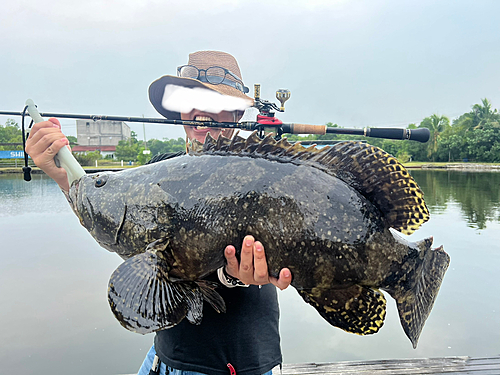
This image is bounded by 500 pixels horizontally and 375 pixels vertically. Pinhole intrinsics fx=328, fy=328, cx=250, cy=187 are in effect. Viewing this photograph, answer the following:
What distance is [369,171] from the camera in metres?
2.04

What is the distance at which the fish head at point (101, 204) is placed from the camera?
7.02ft

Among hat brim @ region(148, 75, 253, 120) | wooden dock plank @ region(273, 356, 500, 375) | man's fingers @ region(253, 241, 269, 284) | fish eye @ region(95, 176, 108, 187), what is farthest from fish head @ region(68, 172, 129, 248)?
wooden dock plank @ region(273, 356, 500, 375)

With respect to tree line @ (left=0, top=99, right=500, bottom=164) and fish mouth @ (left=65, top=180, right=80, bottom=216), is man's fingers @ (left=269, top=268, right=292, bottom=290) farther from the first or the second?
tree line @ (left=0, top=99, right=500, bottom=164)

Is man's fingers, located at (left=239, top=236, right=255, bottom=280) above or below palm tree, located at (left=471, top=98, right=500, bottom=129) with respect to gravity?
below

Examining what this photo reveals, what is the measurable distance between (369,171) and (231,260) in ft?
3.31

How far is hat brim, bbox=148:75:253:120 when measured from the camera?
9.50ft

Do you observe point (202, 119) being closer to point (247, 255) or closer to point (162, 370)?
point (247, 255)

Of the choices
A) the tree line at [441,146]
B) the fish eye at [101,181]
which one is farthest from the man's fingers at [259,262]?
the tree line at [441,146]

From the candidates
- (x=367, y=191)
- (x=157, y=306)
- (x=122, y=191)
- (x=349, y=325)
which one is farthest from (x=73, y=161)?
(x=349, y=325)

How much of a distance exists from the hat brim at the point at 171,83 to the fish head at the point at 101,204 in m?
1.06

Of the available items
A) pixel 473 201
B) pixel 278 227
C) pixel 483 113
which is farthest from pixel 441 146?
pixel 278 227

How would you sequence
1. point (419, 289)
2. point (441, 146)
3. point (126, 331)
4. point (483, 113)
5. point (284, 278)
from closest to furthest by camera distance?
point (284, 278)
point (419, 289)
point (126, 331)
point (441, 146)
point (483, 113)

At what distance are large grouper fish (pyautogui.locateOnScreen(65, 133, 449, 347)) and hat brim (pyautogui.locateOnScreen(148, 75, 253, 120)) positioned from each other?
3.26ft

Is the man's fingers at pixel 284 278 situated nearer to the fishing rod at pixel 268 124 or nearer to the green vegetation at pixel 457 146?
the fishing rod at pixel 268 124
